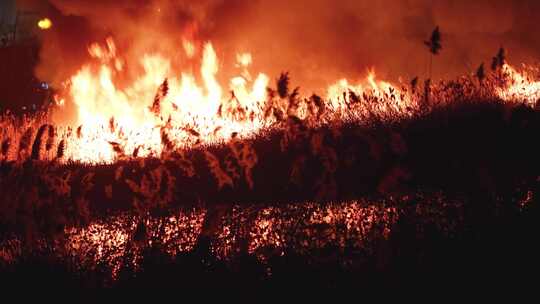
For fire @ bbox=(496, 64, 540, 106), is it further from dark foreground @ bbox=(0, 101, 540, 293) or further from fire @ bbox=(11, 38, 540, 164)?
fire @ bbox=(11, 38, 540, 164)

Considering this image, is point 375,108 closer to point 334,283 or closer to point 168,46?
point 334,283

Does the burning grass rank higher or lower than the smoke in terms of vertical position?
lower

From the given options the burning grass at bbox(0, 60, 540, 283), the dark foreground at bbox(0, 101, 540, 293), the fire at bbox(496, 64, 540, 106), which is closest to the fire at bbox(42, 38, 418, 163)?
the burning grass at bbox(0, 60, 540, 283)

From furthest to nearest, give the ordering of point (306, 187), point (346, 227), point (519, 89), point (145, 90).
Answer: point (145, 90), point (519, 89), point (306, 187), point (346, 227)

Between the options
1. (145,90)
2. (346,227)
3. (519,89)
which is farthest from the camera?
(145,90)

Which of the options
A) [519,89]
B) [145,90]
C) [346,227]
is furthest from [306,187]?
[145,90]

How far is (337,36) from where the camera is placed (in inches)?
649

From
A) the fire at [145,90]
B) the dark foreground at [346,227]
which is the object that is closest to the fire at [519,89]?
the dark foreground at [346,227]

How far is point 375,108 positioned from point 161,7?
322 inches

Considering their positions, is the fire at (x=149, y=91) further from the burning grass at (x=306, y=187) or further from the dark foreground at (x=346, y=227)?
the dark foreground at (x=346, y=227)

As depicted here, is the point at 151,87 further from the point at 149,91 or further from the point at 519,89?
the point at 519,89

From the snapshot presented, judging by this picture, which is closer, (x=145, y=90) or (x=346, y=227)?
(x=346, y=227)

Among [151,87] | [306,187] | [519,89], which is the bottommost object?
[306,187]

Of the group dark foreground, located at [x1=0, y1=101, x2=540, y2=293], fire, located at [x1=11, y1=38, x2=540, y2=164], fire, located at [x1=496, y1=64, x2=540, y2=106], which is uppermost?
fire, located at [x1=11, y1=38, x2=540, y2=164]
